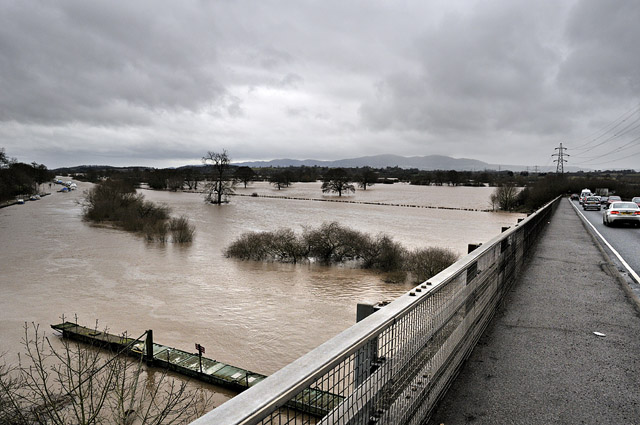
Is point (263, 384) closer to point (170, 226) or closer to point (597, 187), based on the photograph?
point (170, 226)

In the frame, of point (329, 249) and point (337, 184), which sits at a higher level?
point (337, 184)

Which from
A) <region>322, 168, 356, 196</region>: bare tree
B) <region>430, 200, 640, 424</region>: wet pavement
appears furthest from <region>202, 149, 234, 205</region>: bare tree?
<region>430, 200, 640, 424</region>: wet pavement

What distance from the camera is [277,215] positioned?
6669 centimetres

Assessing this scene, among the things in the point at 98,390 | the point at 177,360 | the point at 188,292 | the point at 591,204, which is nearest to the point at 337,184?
the point at 591,204

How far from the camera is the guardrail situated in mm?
1861

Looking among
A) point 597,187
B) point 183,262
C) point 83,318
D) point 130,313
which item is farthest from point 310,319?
point 597,187

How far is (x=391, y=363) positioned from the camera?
118 inches

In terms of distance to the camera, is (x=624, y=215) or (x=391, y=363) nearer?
(x=391, y=363)

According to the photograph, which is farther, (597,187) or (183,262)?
(597,187)

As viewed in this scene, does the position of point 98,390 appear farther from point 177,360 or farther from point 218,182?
point 218,182

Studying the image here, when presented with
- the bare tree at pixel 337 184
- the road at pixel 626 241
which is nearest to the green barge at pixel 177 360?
the road at pixel 626 241

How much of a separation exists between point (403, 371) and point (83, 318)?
22.4 m

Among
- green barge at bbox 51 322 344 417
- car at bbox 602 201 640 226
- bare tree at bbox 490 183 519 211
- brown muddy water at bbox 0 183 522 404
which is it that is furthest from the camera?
bare tree at bbox 490 183 519 211

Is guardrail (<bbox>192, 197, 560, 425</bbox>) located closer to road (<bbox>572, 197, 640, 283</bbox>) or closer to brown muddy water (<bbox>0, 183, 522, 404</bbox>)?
road (<bbox>572, 197, 640, 283</bbox>)
